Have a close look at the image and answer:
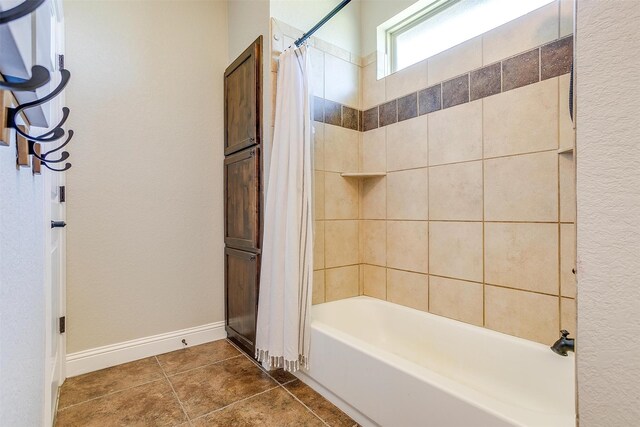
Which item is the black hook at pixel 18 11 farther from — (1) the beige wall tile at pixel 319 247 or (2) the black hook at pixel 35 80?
(1) the beige wall tile at pixel 319 247

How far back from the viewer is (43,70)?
412 mm

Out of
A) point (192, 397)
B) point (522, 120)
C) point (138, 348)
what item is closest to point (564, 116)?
point (522, 120)

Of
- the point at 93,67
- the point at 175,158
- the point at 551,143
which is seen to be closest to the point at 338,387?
the point at 551,143

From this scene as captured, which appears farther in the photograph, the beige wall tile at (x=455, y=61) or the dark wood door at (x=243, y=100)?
the dark wood door at (x=243, y=100)

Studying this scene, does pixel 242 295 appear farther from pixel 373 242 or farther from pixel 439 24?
pixel 439 24

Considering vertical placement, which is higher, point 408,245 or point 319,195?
point 319,195

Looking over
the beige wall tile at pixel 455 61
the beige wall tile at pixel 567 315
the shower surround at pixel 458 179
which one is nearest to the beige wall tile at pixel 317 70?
the shower surround at pixel 458 179

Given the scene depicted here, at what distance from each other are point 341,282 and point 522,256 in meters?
1.17

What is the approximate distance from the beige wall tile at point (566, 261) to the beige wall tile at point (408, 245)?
70 cm

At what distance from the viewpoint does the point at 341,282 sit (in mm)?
2336

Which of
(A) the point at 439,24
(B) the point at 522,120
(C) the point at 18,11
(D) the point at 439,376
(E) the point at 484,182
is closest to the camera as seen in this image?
(C) the point at 18,11

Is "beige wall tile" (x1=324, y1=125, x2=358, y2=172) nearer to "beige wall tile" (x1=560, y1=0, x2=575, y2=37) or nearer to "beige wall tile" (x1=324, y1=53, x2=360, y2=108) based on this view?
"beige wall tile" (x1=324, y1=53, x2=360, y2=108)

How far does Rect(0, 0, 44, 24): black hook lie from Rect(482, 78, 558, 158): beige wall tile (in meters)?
1.81

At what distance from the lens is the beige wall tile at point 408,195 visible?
204 centimetres
